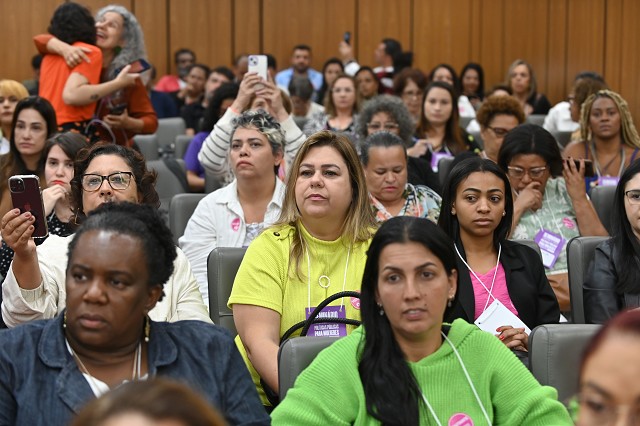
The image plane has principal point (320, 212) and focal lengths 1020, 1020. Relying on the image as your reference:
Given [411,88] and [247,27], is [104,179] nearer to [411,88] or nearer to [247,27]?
[411,88]

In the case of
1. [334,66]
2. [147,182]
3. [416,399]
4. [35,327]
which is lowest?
[416,399]

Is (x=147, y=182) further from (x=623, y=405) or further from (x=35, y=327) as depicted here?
(x=623, y=405)

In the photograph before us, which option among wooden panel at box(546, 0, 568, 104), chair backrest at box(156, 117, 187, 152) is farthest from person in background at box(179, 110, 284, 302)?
wooden panel at box(546, 0, 568, 104)

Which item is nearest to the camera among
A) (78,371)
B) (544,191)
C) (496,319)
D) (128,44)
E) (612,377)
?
(612,377)

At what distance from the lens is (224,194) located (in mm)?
4742

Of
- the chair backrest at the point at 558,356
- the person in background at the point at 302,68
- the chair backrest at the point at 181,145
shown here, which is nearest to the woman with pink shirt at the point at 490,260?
the chair backrest at the point at 558,356

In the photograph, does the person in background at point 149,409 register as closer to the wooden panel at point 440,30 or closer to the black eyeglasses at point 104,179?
the black eyeglasses at point 104,179

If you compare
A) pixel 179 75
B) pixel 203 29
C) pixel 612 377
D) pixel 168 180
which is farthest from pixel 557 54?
pixel 612 377

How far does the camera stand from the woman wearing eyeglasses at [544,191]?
5031mm

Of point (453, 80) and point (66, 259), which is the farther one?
point (453, 80)

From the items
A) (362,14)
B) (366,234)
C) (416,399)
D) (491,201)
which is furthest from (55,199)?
(362,14)

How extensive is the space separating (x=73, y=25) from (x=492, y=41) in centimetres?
883

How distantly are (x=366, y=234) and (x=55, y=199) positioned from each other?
1498 millimetres

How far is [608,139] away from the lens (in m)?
6.55
